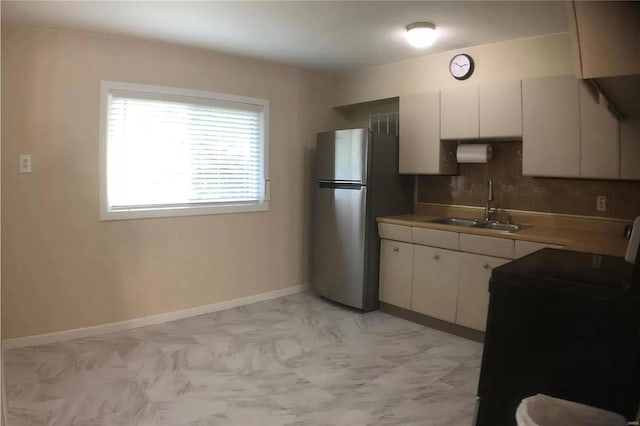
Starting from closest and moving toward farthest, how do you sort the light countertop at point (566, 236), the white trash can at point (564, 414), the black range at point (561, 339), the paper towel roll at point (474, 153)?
the white trash can at point (564, 414)
the black range at point (561, 339)
the light countertop at point (566, 236)
the paper towel roll at point (474, 153)

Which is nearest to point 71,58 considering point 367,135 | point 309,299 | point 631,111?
point 367,135

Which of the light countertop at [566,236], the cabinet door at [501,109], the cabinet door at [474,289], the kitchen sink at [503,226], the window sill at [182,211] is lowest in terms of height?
the cabinet door at [474,289]

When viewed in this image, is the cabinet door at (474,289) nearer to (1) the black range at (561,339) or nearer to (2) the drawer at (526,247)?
(2) the drawer at (526,247)

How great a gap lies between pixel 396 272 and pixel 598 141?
70.4 inches

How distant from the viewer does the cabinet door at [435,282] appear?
335cm

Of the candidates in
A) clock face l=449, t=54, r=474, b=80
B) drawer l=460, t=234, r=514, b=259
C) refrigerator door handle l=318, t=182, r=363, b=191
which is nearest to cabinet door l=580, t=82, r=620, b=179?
drawer l=460, t=234, r=514, b=259

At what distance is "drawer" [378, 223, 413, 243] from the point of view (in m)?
3.64

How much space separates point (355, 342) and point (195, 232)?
1.66 metres

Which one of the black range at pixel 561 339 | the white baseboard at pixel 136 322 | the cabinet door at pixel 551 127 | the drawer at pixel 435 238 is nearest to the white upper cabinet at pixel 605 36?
the black range at pixel 561 339

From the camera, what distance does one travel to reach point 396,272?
148 inches

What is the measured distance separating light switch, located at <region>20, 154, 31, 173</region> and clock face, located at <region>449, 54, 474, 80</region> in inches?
129

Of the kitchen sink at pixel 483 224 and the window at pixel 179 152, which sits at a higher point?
the window at pixel 179 152

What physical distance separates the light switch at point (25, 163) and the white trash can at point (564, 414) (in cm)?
326

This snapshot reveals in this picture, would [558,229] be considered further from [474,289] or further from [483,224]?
[474,289]
